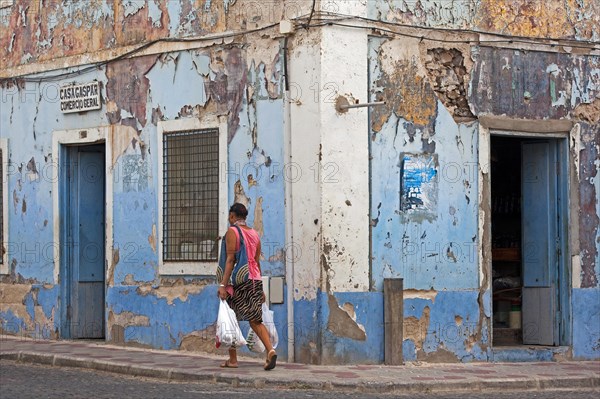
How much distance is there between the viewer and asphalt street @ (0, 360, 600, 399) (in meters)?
12.1

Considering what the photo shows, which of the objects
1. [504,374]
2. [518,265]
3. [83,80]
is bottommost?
[504,374]

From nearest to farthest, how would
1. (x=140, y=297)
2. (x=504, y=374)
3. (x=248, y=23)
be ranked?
(x=504, y=374), (x=248, y=23), (x=140, y=297)

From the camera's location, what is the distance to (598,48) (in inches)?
647

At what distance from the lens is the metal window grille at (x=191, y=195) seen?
1612 centimetres

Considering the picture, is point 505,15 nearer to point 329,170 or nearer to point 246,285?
point 329,170

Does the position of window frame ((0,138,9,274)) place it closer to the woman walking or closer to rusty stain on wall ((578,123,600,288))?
the woman walking

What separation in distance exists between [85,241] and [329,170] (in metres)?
4.95

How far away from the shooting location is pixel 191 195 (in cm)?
1636


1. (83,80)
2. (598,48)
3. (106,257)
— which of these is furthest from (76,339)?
(598,48)

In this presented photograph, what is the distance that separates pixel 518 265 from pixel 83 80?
6151mm

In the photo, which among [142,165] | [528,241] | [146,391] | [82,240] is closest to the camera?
[146,391]

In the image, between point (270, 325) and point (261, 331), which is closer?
point (261, 331)

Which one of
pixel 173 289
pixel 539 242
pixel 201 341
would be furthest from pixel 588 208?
pixel 173 289

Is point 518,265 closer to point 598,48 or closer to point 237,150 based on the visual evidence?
point 598,48
